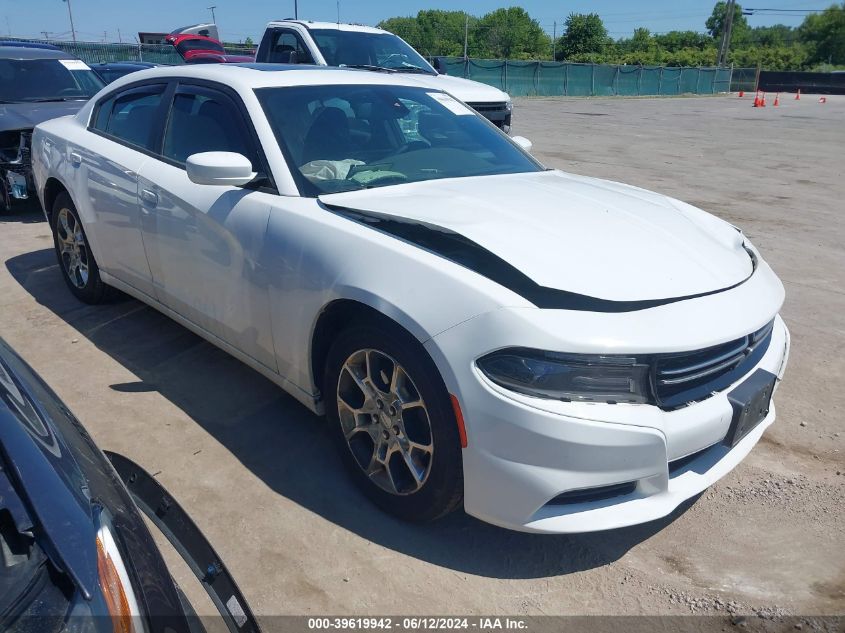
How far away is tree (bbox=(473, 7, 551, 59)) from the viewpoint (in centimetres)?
9438

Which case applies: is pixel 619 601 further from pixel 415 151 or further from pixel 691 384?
pixel 415 151

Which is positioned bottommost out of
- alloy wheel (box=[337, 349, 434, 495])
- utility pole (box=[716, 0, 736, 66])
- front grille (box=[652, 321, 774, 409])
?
alloy wheel (box=[337, 349, 434, 495])

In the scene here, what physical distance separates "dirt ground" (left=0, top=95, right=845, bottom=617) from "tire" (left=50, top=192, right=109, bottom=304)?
156mm

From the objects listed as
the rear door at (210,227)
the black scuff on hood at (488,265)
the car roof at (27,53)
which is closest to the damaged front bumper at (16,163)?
the car roof at (27,53)

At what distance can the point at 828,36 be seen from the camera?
85.4 meters

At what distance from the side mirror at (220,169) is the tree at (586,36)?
260 ft

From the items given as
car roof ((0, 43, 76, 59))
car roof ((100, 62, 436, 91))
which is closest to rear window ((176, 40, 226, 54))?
car roof ((0, 43, 76, 59))

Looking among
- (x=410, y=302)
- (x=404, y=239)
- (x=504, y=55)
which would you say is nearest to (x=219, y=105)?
(x=404, y=239)

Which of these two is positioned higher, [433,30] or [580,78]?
[433,30]

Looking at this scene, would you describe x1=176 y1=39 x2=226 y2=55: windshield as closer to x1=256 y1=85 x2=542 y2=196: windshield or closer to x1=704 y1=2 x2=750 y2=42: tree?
x1=256 y1=85 x2=542 y2=196: windshield

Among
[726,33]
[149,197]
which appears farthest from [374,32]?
[726,33]

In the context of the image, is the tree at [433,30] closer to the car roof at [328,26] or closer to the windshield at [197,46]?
the windshield at [197,46]

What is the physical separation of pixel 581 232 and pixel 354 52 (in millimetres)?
7235

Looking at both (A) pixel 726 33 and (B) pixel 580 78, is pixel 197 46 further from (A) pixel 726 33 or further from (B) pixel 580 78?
(A) pixel 726 33
